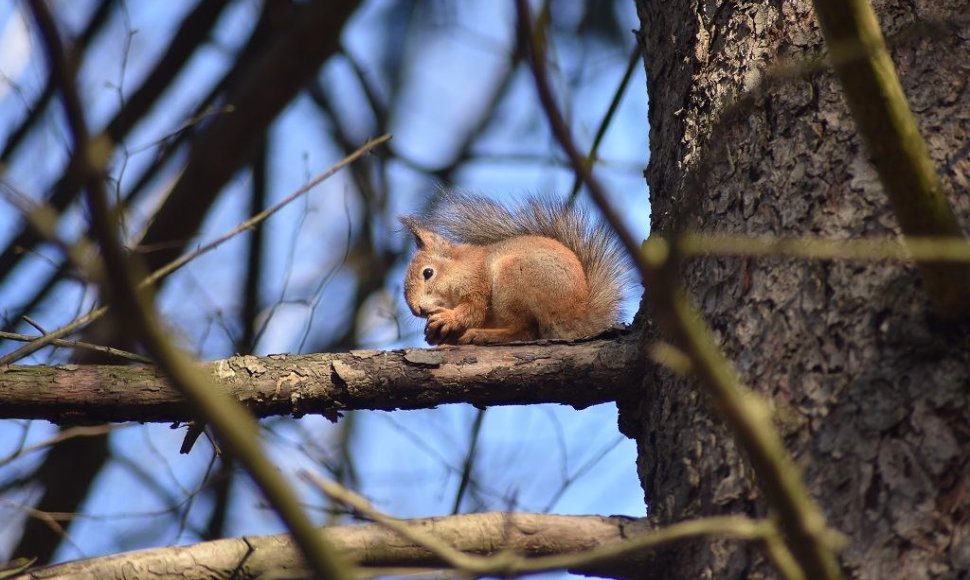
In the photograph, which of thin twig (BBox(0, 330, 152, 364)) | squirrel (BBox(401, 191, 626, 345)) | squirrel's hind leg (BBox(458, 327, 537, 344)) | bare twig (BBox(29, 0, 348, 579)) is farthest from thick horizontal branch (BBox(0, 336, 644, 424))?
bare twig (BBox(29, 0, 348, 579))

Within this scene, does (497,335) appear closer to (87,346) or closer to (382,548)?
(87,346)

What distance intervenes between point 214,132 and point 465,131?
3848 mm

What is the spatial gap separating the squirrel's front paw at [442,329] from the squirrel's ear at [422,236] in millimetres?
626

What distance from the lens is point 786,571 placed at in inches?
42.0

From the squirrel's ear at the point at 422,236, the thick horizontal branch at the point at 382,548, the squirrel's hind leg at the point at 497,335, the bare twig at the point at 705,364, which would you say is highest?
the squirrel's ear at the point at 422,236

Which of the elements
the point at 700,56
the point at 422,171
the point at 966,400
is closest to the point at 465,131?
the point at 422,171

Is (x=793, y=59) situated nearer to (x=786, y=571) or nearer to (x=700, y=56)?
(x=700, y=56)

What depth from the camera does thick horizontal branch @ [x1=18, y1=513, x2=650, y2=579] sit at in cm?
172

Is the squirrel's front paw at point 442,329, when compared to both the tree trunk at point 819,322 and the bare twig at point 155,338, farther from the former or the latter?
the bare twig at point 155,338

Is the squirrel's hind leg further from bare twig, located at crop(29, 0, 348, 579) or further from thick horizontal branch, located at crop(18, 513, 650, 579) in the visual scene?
bare twig, located at crop(29, 0, 348, 579)

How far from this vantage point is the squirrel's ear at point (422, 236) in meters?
3.93

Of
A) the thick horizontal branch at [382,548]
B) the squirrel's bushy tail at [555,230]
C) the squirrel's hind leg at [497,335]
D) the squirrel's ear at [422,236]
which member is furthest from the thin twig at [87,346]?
the squirrel's ear at [422,236]

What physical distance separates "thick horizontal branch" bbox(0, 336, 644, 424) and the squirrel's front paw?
3.59ft

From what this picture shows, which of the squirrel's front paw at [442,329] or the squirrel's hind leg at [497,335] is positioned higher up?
the squirrel's front paw at [442,329]
